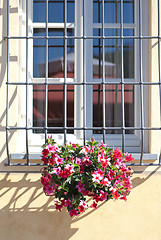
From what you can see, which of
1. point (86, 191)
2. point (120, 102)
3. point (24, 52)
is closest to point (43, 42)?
point (24, 52)

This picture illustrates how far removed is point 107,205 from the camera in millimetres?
2623

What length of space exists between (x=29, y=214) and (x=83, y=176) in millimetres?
591

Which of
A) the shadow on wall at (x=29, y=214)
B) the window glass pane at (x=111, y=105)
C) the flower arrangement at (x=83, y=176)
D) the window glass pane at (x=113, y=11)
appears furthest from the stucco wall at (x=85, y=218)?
the window glass pane at (x=113, y=11)

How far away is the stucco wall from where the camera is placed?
2600mm

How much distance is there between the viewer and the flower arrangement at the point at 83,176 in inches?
90.8

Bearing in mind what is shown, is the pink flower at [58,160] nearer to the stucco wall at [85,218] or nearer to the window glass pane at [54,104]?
the stucco wall at [85,218]

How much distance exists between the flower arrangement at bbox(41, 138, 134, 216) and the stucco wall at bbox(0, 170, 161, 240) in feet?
0.85

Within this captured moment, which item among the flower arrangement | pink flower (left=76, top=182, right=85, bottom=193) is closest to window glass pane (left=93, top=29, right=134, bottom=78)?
the flower arrangement

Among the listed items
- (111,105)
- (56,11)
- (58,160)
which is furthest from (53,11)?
(58,160)

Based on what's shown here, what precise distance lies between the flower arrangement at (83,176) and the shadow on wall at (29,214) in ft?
0.84

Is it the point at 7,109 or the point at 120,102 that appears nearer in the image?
the point at 7,109

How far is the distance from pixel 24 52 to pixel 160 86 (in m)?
1.11

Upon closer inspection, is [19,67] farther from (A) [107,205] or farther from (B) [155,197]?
(B) [155,197]

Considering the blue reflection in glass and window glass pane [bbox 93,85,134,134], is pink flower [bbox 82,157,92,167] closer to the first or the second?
window glass pane [bbox 93,85,134,134]
